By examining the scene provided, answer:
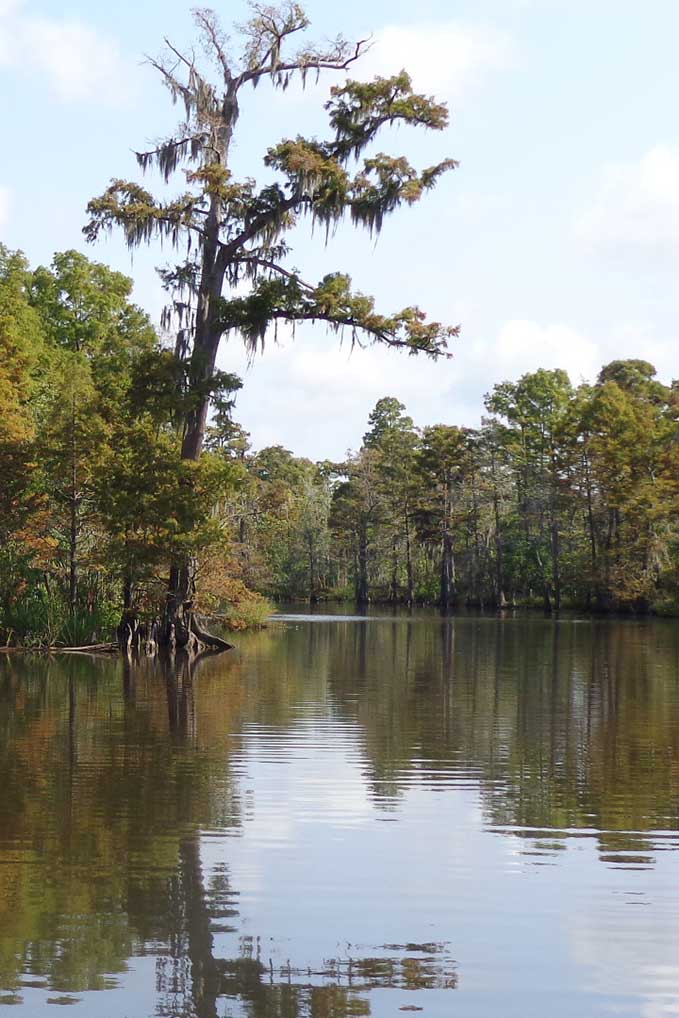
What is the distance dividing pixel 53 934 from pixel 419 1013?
1808 millimetres

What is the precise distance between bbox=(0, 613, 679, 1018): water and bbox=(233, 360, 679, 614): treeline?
25686 millimetres

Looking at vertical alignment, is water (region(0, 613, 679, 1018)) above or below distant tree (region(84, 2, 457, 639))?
below

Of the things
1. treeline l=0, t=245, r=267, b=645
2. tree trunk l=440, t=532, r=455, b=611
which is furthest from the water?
tree trunk l=440, t=532, r=455, b=611

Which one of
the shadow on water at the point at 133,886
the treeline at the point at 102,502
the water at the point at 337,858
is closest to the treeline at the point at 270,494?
the treeline at the point at 102,502

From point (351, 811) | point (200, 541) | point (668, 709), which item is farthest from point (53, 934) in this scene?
point (200, 541)

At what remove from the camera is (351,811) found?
8414mm

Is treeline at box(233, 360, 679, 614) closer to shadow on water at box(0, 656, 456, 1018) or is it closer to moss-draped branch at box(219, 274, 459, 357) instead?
moss-draped branch at box(219, 274, 459, 357)

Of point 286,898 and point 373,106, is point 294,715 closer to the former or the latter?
point 286,898

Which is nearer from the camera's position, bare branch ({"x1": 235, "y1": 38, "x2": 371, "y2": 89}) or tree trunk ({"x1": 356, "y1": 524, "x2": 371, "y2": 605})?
bare branch ({"x1": 235, "y1": 38, "x2": 371, "y2": 89})

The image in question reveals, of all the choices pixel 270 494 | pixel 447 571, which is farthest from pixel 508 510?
pixel 270 494

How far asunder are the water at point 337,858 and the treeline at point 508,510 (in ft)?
84.3

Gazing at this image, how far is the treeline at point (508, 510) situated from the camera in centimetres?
5153

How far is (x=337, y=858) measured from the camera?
7027mm

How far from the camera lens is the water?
16.2 ft
